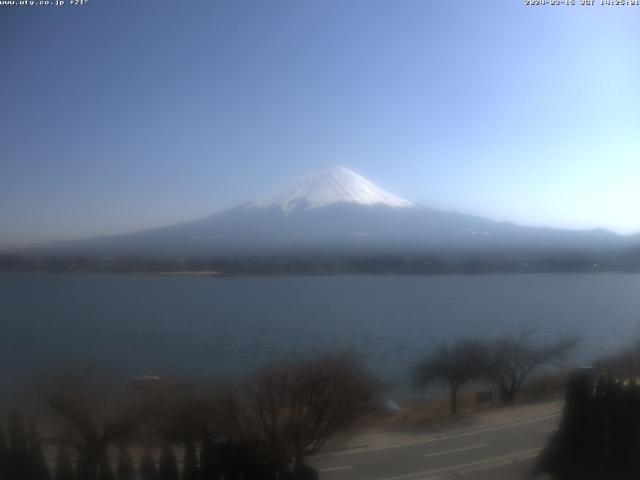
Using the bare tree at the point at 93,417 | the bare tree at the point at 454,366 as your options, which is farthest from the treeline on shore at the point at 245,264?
the bare tree at the point at 93,417

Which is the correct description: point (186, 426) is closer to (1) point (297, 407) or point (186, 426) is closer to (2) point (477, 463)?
(1) point (297, 407)

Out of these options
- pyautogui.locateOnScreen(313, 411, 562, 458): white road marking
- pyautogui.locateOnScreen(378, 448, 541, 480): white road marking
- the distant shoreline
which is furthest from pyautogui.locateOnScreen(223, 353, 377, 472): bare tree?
the distant shoreline

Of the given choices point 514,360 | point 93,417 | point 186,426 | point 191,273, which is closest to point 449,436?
point 514,360

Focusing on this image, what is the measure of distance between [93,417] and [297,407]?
88 centimetres

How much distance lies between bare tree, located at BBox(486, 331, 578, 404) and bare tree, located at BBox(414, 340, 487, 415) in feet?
0.24

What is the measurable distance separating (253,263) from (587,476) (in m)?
2.08

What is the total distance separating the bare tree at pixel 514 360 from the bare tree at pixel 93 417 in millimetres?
1698

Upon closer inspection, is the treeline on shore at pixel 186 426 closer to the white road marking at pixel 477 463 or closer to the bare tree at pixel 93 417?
the bare tree at pixel 93 417

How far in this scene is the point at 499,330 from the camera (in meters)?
2.49

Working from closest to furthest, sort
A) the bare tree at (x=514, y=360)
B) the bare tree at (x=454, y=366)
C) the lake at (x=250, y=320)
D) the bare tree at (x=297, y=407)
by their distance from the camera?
1. the bare tree at (x=297, y=407)
2. the lake at (x=250, y=320)
3. the bare tree at (x=454, y=366)
4. the bare tree at (x=514, y=360)

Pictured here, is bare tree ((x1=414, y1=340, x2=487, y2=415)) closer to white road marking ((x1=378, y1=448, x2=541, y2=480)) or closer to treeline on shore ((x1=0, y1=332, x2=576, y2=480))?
white road marking ((x1=378, y1=448, x2=541, y2=480))

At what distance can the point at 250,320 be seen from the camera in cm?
230

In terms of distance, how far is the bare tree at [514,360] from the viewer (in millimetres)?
2492

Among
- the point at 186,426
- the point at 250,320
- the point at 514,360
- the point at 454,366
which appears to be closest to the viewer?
the point at 186,426
